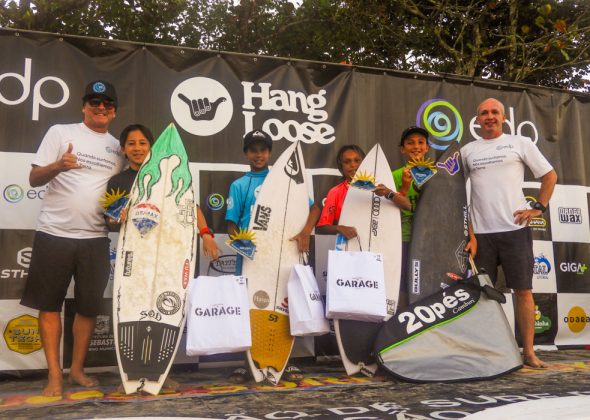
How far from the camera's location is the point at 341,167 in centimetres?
379

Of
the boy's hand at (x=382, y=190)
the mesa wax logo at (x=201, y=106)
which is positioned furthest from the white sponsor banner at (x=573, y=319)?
the mesa wax logo at (x=201, y=106)

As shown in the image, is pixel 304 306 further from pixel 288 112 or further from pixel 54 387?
pixel 288 112

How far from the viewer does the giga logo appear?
3.44 meters

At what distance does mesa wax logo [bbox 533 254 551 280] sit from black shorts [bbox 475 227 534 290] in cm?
105

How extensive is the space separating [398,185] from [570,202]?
6.59 feet

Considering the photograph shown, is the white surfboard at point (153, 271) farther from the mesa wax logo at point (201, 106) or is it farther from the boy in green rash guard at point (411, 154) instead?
the boy in green rash guard at point (411, 154)

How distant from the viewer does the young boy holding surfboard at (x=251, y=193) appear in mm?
3428

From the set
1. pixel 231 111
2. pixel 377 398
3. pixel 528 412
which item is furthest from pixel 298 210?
pixel 528 412

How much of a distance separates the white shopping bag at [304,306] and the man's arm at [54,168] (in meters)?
1.43

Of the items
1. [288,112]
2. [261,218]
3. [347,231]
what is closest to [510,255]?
[347,231]

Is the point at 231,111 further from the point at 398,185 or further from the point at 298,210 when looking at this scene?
the point at 398,185

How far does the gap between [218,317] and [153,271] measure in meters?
0.47

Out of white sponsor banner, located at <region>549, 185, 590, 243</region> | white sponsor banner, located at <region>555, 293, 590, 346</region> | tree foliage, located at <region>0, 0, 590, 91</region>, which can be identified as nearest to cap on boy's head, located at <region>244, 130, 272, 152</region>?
white sponsor banner, located at <region>549, 185, 590, 243</region>

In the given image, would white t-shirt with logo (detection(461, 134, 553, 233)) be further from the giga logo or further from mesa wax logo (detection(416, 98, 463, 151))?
the giga logo
